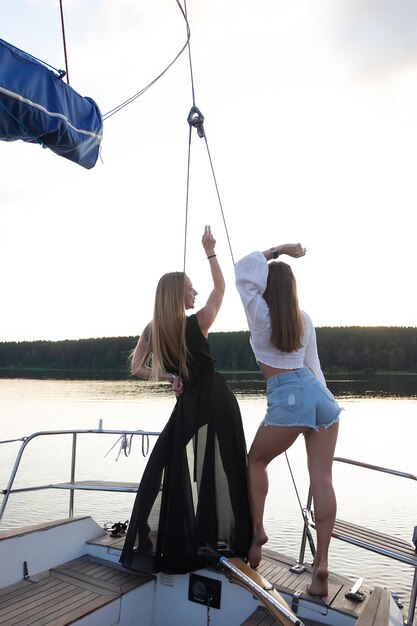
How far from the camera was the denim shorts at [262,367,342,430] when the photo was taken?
3.04 metres

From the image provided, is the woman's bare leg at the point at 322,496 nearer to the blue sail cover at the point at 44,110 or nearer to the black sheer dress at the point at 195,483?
the black sheer dress at the point at 195,483

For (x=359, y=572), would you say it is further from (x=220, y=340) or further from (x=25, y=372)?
(x=25, y=372)

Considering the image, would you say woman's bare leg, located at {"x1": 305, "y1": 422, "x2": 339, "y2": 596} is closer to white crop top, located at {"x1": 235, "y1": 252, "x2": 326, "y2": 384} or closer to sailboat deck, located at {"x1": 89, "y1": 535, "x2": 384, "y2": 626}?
sailboat deck, located at {"x1": 89, "y1": 535, "x2": 384, "y2": 626}

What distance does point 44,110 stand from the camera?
3406 millimetres

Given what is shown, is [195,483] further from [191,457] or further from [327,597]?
[327,597]

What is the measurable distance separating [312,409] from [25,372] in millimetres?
116072

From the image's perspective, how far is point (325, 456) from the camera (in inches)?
123

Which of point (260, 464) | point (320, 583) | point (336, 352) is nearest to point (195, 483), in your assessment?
point (260, 464)

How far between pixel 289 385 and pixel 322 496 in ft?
Result: 2.05

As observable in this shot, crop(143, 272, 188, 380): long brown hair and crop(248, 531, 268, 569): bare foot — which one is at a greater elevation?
crop(143, 272, 188, 380): long brown hair

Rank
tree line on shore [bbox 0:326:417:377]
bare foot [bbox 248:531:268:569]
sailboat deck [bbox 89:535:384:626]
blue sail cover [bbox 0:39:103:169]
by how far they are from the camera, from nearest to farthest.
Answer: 1. sailboat deck [bbox 89:535:384:626]
2. blue sail cover [bbox 0:39:103:169]
3. bare foot [bbox 248:531:268:569]
4. tree line on shore [bbox 0:326:417:377]

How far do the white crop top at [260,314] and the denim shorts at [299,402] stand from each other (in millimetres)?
79

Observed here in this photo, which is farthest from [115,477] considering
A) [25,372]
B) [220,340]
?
[25,372]

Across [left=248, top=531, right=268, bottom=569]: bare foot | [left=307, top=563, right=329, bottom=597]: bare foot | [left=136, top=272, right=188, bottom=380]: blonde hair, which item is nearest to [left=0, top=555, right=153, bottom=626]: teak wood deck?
[left=248, top=531, right=268, bottom=569]: bare foot
